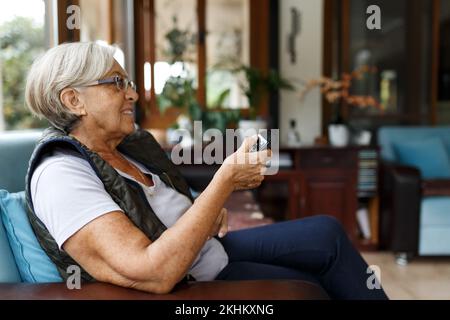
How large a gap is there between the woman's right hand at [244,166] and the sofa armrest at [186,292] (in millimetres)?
229

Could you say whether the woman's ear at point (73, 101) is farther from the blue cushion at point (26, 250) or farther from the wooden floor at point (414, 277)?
the wooden floor at point (414, 277)

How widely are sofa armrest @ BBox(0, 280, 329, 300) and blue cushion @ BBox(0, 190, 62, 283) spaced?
0.29ft

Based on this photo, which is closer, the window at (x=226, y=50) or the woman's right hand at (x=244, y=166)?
the woman's right hand at (x=244, y=166)

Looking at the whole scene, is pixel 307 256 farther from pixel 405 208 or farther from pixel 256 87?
pixel 256 87

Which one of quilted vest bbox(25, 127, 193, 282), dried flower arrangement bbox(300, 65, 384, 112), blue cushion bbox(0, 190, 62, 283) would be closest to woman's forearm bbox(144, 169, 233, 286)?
quilted vest bbox(25, 127, 193, 282)

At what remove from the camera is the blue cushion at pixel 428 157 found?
3.41 meters

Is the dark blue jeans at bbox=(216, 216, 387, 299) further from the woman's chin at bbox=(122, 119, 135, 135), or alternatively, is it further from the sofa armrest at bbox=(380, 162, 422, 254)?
the sofa armrest at bbox=(380, 162, 422, 254)

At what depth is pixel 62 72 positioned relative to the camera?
1222mm

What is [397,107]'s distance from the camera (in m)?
4.02

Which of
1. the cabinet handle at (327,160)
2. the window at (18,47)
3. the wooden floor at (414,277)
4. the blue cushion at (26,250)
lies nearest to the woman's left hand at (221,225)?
the blue cushion at (26,250)

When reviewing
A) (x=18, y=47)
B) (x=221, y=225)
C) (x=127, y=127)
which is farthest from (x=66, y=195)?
(x=18, y=47)

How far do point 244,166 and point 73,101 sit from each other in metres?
0.46

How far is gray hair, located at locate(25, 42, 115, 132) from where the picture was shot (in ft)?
4.01

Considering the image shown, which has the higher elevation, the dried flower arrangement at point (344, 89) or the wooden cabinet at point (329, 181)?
the dried flower arrangement at point (344, 89)
